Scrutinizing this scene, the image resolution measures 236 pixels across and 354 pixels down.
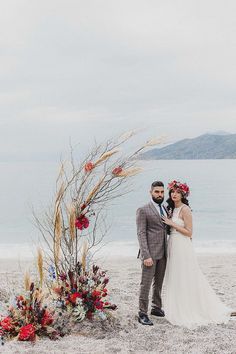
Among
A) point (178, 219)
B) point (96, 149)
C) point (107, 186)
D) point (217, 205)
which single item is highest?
point (96, 149)

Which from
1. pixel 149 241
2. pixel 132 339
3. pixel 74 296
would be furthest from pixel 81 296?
pixel 149 241

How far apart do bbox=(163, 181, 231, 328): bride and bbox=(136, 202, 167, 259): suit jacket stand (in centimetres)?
25

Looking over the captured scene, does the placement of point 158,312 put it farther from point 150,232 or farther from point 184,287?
point 150,232

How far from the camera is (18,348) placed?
536 centimetres

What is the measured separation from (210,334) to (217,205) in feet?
131

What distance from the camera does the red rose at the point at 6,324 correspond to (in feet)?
18.9

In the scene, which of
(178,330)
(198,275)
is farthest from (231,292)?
(178,330)

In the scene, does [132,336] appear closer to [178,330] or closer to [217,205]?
[178,330]

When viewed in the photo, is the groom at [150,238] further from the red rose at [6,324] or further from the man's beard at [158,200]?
the red rose at [6,324]

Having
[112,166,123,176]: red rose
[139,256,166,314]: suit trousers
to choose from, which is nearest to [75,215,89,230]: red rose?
[112,166,123,176]: red rose

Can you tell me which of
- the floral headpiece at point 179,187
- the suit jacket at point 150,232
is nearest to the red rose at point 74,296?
the suit jacket at point 150,232

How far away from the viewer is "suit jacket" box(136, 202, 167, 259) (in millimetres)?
6328

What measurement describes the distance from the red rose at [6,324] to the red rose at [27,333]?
20 cm

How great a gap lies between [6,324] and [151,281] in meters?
1.89
